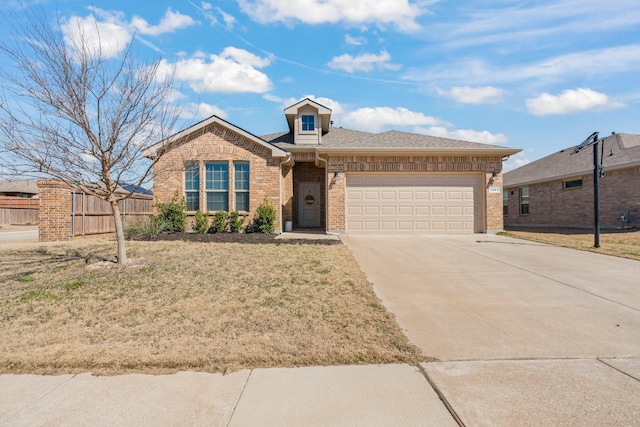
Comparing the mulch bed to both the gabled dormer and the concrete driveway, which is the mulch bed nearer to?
the concrete driveway

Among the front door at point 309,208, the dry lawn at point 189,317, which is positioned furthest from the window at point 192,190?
the dry lawn at point 189,317

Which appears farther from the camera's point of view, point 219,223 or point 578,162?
point 578,162

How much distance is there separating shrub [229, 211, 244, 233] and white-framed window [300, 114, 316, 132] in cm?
501

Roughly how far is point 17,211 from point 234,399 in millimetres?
29637

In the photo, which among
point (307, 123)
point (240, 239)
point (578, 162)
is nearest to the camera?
point (240, 239)

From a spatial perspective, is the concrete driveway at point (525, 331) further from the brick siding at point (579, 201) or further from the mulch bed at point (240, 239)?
the brick siding at point (579, 201)

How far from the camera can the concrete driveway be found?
262 centimetres

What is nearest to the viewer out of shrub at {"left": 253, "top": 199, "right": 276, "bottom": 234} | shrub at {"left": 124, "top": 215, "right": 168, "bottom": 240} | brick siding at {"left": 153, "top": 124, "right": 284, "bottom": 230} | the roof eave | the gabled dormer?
shrub at {"left": 124, "top": 215, "right": 168, "bottom": 240}

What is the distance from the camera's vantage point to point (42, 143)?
6.55m

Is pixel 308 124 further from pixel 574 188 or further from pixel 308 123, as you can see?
pixel 574 188

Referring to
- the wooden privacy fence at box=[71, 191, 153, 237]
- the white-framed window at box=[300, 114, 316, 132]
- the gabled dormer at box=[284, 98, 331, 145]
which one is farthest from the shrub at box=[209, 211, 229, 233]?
the white-framed window at box=[300, 114, 316, 132]

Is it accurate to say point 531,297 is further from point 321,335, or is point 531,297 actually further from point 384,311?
point 321,335

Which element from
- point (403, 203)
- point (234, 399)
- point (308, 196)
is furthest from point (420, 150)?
point (234, 399)

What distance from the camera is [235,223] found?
44.2 feet
